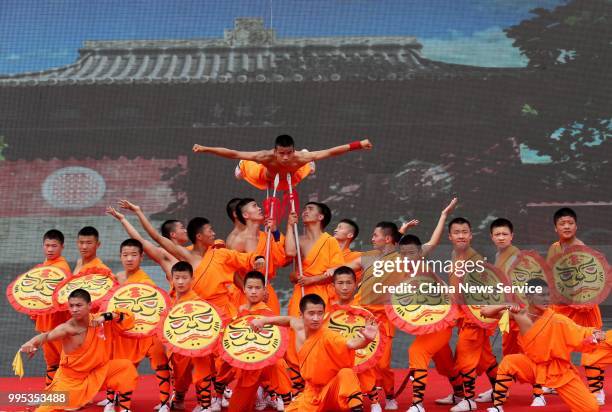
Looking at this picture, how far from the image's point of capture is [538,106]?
9.89 m

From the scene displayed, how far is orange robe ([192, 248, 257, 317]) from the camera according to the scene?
250 inches

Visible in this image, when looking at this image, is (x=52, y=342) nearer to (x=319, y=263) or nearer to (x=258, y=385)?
(x=258, y=385)

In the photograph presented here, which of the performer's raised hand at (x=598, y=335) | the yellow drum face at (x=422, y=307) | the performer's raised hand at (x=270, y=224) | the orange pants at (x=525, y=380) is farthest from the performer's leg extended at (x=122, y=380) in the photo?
the performer's raised hand at (x=598, y=335)

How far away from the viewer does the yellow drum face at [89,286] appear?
6.13m

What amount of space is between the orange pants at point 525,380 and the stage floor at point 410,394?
0.24 m

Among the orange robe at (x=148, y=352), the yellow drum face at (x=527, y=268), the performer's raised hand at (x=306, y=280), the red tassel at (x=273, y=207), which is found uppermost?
the red tassel at (x=273, y=207)

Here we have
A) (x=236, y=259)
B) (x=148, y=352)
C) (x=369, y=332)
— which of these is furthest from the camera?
(x=236, y=259)

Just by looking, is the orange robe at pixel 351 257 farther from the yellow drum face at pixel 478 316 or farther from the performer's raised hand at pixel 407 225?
the yellow drum face at pixel 478 316

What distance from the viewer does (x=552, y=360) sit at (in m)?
5.53

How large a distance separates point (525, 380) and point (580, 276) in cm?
86

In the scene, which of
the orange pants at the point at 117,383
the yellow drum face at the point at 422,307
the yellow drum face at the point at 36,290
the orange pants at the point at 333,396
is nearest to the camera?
the orange pants at the point at 333,396

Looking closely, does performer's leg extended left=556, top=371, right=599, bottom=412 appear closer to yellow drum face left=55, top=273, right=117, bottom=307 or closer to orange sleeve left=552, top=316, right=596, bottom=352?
orange sleeve left=552, top=316, right=596, bottom=352

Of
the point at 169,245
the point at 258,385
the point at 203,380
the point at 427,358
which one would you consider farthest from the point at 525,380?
the point at 169,245

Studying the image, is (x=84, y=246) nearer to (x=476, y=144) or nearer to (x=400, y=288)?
(x=400, y=288)
